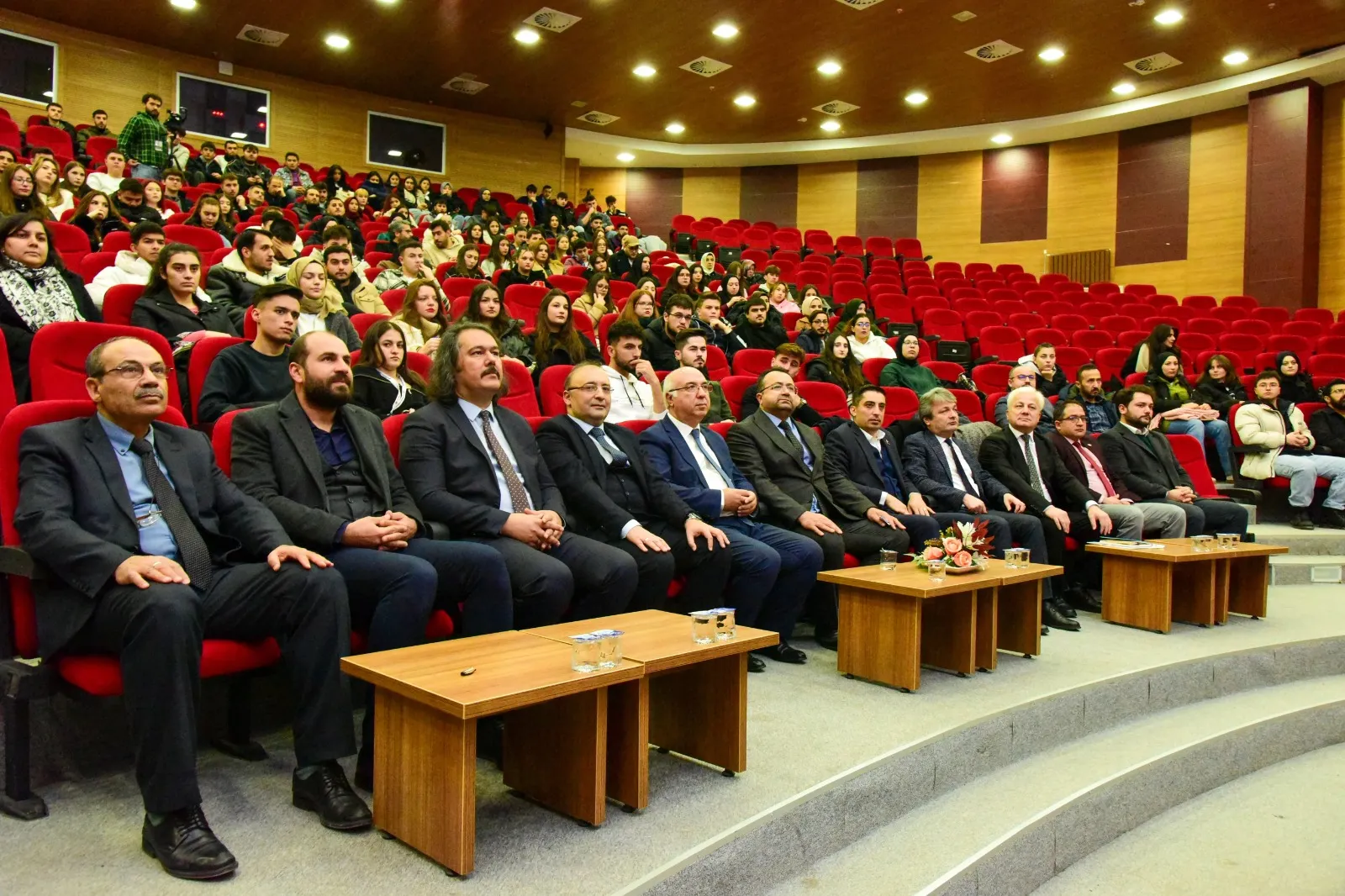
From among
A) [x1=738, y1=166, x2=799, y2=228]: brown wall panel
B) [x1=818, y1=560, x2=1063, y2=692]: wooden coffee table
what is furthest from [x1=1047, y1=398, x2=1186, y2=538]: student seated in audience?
[x1=738, y1=166, x2=799, y2=228]: brown wall panel

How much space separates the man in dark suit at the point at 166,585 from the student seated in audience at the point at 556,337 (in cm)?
204

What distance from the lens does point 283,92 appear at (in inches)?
387

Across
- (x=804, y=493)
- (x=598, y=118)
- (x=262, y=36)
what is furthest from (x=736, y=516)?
(x=598, y=118)

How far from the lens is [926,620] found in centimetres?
271

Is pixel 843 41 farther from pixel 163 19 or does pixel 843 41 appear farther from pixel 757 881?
pixel 757 881

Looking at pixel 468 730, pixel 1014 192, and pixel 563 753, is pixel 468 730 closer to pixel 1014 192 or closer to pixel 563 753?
pixel 563 753

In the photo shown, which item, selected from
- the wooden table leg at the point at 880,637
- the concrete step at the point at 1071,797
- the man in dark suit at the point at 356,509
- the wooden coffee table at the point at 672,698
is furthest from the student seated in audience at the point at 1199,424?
the man in dark suit at the point at 356,509

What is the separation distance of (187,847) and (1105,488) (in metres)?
3.62

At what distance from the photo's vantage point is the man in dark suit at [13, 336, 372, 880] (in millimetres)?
1431

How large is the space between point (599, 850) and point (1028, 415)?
2840 mm

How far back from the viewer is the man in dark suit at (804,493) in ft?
9.77

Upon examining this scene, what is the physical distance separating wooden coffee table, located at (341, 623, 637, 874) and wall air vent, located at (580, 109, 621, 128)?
33.1ft

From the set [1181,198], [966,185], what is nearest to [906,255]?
[966,185]

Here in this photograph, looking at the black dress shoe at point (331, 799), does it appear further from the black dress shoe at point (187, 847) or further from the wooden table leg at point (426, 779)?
the black dress shoe at point (187, 847)
